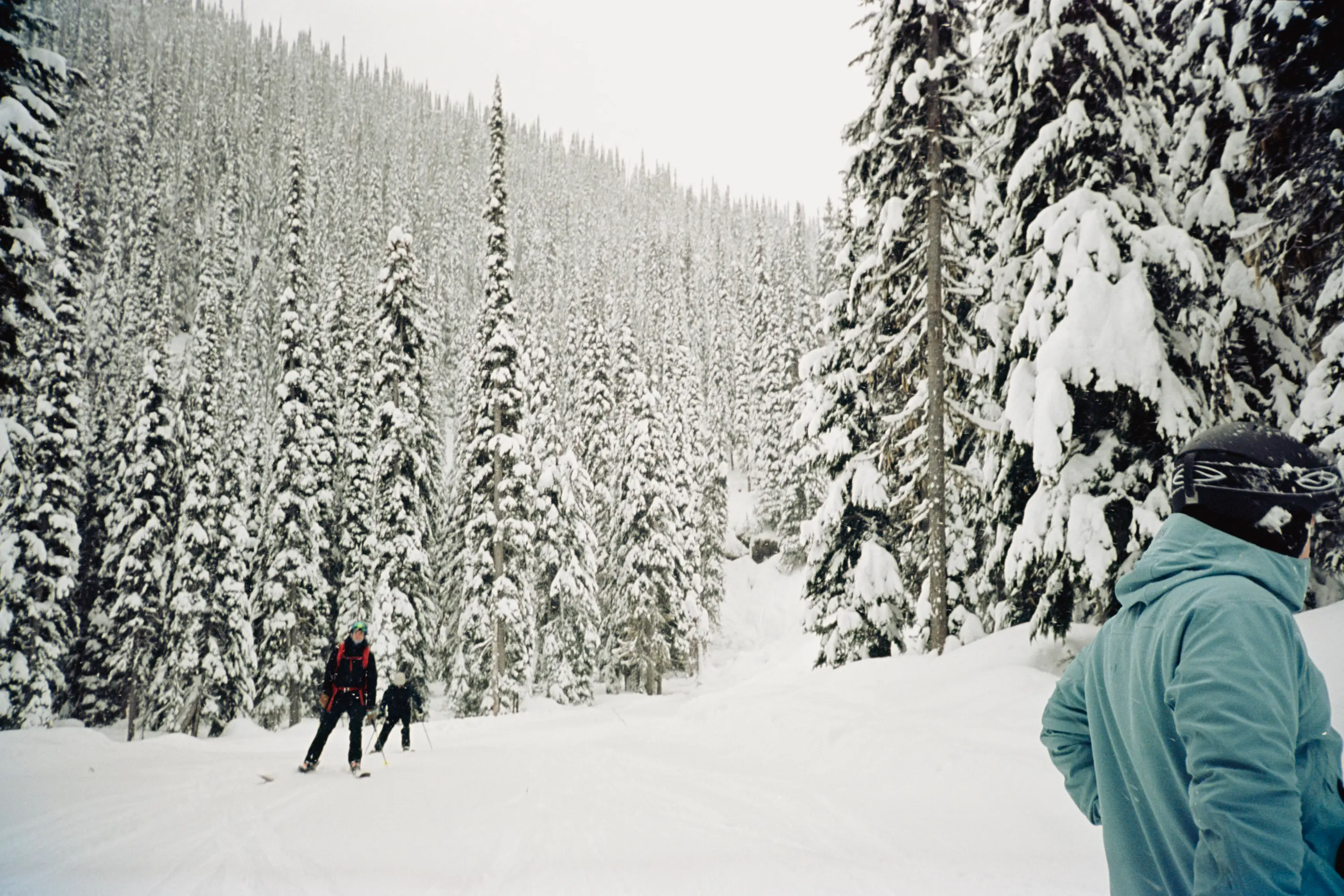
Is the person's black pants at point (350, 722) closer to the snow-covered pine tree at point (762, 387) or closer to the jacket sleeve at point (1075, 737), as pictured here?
the jacket sleeve at point (1075, 737)

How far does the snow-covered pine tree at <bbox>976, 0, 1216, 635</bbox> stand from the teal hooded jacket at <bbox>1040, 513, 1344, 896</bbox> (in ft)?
28.6

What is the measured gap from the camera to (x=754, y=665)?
43656 mm

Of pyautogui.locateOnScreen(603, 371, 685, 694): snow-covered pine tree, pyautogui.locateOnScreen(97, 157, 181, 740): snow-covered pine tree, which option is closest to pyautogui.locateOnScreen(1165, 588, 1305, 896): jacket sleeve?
pyautogui.locateOnScreen(603, 371, 685, 694): snow-covered pine tree

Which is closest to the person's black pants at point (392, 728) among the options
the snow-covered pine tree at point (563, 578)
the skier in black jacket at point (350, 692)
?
the skier in black jacket at point (350, 692)

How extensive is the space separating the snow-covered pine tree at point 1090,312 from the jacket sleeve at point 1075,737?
8.51 m

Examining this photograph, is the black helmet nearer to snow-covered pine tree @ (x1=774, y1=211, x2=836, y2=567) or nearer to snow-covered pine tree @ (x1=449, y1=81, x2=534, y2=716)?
snow-covered pine tree @ (x1=449, y1=81, x2=534, y2=716)

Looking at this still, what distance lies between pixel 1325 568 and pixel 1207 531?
10.1m

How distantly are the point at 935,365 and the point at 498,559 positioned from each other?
60.2 feet

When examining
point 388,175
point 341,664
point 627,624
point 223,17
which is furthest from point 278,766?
point 223,17

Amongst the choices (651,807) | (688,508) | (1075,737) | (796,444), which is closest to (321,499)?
(688,508)

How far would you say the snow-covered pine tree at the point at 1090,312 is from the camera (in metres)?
9.48

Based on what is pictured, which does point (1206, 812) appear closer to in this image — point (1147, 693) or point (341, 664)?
point (1147, 693)

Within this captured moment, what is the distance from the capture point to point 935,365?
13.9 metres

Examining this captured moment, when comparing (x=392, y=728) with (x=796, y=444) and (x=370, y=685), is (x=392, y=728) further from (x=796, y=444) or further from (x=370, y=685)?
(x=796, y=444)
